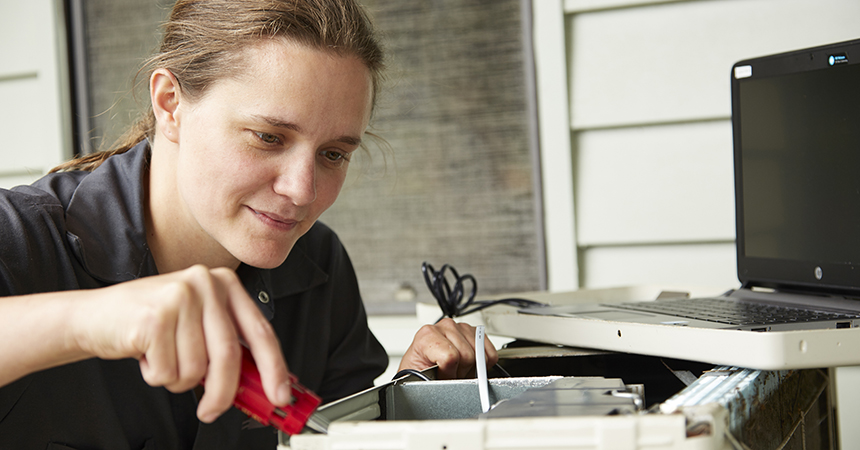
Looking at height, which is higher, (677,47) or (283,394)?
(677,47)

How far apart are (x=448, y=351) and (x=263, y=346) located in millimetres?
328

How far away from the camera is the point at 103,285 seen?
2.59 feet

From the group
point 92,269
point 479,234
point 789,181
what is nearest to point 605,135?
point 479,234

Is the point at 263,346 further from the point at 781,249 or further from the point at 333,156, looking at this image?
the point at 781,249

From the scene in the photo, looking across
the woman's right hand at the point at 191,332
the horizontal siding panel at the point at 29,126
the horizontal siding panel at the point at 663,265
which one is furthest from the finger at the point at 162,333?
the horizontal siding panel at the point at 29,126

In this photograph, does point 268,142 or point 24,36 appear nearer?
point 268,142

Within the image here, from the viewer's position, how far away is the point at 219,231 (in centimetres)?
77

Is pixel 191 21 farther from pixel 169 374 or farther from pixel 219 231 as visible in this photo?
pixel 169 374

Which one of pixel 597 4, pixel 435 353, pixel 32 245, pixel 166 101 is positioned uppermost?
pixel 597 4

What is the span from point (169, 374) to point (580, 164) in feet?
3.79

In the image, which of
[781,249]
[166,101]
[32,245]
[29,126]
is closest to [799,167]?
[781,249]

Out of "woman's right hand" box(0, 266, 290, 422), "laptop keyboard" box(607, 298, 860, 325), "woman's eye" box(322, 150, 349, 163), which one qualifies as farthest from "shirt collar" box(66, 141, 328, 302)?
"laptop keyboard" box(607, 298, 860, 325)

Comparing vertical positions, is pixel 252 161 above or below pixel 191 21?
below

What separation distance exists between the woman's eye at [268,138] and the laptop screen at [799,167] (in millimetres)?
630
